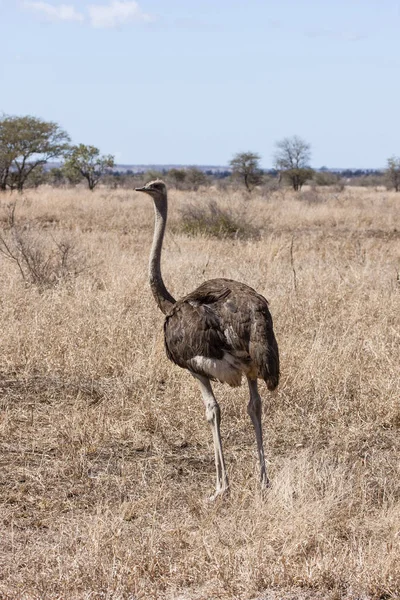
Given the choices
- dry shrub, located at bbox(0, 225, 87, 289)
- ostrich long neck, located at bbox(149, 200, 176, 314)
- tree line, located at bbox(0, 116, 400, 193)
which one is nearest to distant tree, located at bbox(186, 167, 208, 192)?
tree line, located at bbox(0, 116, 400, 193)

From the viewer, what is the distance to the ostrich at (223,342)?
15.2ft

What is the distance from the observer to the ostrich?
463 centimetres

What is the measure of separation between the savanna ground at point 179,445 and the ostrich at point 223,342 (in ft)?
1.35

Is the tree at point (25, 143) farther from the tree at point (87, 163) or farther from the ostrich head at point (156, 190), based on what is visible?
the ostrich head at point (156, 190)

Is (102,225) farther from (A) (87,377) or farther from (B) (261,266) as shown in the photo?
(A) (87,377)

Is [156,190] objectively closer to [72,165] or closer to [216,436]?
[216,436]

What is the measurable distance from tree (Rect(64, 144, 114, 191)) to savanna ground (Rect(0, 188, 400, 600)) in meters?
26.3

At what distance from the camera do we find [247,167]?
141ft

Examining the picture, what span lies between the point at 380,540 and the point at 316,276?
522 cm

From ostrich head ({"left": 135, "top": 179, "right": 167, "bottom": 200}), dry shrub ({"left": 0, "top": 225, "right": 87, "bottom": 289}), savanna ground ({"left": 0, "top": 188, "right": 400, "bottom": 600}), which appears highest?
ostrich head ({"left": 135, "top": 179, "right": 167, "bottom": 200})

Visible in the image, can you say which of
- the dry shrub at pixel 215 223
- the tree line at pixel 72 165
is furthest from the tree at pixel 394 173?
the dry shrub at pixel 215 223

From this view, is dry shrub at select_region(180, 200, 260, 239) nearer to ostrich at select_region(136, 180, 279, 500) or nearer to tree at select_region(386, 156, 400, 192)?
ostrich at select_region(136, 180, 279, 500)

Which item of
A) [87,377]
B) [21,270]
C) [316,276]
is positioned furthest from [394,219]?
[87,377]

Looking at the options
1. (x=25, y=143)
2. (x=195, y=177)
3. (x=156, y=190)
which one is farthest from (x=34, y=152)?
(x=156, y=190)
